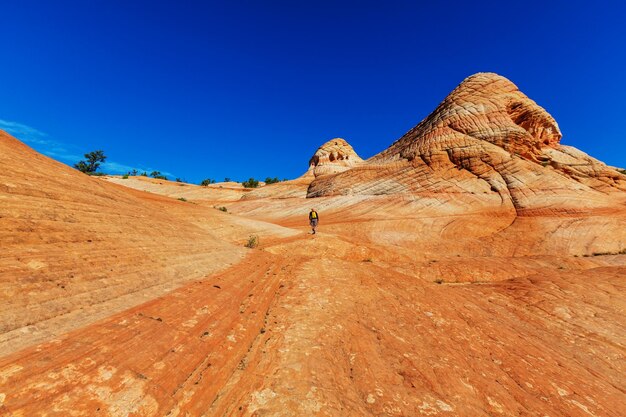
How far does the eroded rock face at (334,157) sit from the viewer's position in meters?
68.0

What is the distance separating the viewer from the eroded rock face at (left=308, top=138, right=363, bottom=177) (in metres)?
68.0

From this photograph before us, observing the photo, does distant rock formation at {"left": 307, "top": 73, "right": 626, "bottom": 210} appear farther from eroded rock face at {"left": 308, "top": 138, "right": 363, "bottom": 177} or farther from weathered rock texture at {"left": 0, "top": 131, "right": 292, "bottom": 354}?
weathered rock texture at {"left": 0, "top": 131, "right": 292, "bottom": 354}

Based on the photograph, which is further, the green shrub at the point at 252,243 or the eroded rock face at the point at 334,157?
the eroded rock face at the point at 334,157

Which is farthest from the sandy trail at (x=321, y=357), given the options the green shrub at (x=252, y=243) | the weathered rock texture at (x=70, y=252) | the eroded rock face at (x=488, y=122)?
the eroded rock face at (x=488, y=122)

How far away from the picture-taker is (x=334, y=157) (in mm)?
70500

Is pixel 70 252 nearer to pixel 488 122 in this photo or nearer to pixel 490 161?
pixel 490 161

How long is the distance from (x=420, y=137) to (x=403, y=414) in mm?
39985

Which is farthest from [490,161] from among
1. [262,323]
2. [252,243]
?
[262,323]

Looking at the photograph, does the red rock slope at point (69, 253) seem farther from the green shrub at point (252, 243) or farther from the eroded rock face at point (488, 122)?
the eroded rock face at point (488, 122)

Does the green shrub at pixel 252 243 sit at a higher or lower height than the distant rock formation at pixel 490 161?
lower

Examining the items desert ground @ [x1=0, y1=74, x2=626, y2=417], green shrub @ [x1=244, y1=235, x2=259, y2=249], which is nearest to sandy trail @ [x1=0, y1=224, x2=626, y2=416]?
desert ground @ [x1=0, y1=74, x2=626, y2=417]

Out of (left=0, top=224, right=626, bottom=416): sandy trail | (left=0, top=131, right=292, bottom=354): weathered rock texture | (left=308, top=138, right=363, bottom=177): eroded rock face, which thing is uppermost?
(left=308, top=138, right=363, bottom=177): eroded rock face

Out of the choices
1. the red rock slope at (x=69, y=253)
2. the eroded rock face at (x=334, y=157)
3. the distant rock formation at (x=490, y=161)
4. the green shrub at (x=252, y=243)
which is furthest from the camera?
the eroded rock face at (x=334, y=157)

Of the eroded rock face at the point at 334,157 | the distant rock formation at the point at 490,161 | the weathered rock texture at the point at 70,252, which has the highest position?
the eroded rock face at the point at 334,157
